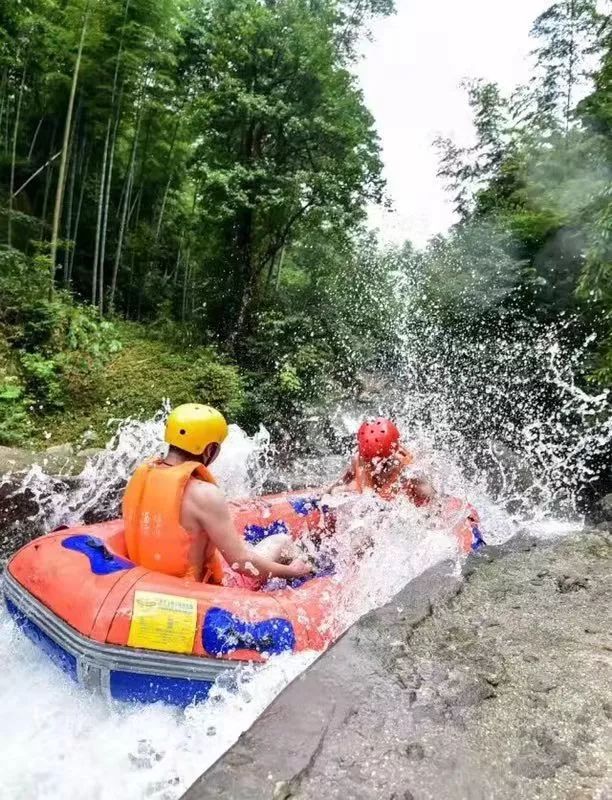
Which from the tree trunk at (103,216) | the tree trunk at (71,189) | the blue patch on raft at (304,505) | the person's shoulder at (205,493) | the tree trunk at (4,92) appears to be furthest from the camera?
the tree trunk at (71,189)

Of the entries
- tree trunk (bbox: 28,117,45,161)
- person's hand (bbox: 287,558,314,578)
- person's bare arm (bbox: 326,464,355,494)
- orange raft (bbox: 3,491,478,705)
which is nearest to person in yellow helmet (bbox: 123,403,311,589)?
orange raft (bbox: 3,491,478,705)

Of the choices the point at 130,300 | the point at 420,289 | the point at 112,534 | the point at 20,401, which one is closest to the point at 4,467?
the point at 20,401

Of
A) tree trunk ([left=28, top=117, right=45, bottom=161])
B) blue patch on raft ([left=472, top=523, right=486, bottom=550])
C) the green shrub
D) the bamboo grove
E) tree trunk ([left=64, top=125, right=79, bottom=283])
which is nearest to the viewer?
blue patch on raft ([left=472, top=523, right=486, bottom=550])

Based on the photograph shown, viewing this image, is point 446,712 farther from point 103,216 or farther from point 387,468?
point 103,216

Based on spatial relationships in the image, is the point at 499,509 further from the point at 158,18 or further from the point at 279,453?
the point at 158,18

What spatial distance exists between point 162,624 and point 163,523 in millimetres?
492

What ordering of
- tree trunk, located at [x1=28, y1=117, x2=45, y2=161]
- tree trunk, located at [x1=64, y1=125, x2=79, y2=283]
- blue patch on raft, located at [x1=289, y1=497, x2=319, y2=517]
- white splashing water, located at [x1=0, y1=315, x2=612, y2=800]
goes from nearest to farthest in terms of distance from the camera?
white splashing water, located at [x1=0, y1=315, x2=612, y2=800] < blue patch on raft, located at [x1=289, y1=497, x2=319, y2=517] < tree trunk, located at [x1=64, y1=125, x2=79, y2=283] < tree trunk, located at [x1=28, y1=117, x2=45, y2=161]

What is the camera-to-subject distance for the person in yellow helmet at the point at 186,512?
2863 mm

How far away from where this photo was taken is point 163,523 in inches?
114

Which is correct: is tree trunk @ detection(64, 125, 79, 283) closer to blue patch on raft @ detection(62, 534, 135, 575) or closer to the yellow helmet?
blue patch on raft @ detection(62, 534, 135, 575)

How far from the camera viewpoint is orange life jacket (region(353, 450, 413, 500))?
4281 millimetres

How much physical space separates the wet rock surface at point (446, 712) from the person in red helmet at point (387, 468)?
126cm

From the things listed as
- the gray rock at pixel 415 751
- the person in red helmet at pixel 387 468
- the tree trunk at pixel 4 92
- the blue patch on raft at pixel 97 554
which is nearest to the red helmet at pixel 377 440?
the person in red helmet at pixel 387 468

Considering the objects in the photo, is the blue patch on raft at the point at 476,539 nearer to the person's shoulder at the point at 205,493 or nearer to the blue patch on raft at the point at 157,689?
the person's shoulder at the point at 205,493
